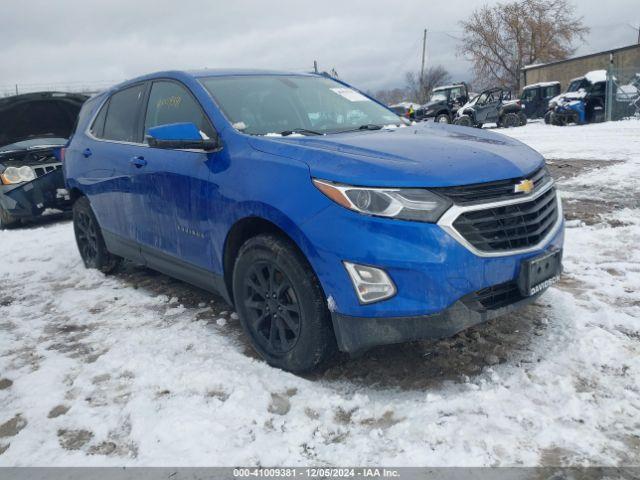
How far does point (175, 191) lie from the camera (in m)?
3.47

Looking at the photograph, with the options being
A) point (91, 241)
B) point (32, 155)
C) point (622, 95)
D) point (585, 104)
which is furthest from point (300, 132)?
point (622, 95)

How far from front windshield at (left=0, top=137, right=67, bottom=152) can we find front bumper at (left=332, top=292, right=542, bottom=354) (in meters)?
7.48

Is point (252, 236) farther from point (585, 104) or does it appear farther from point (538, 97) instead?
point (538, 97)

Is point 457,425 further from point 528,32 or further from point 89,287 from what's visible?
point 528,32

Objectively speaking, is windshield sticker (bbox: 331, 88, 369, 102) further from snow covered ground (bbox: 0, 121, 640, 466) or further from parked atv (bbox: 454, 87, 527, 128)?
parked atv (bbox: 454, 87, 527, 128)

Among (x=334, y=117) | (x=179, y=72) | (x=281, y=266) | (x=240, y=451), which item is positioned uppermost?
(x=179, y=72)

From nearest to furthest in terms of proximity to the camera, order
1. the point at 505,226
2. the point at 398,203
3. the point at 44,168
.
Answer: the point at 398,203, the point at 505,226, the point at 44,168

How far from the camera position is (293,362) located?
2.83 metres

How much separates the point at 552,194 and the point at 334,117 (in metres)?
1.48

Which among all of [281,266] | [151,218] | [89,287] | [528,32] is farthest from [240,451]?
[528,32]

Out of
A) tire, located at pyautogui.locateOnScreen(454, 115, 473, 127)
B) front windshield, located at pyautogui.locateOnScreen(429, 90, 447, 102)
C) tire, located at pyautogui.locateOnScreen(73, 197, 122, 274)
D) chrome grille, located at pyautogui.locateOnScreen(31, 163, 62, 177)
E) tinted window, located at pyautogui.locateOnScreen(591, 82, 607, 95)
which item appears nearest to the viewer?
tire, located at pyautogui.locateOnScreen(73, 197, 122, 274)

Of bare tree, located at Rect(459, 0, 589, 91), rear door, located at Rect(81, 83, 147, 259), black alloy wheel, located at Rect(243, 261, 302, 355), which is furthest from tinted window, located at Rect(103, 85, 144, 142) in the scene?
bare tree, located at Rect(459, 0, 589, 91)

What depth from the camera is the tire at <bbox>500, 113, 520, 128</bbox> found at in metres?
23.8

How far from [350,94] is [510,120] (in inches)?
865
